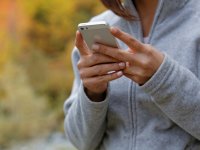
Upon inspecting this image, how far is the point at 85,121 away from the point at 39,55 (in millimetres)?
4195

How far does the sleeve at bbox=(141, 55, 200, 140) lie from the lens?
4.57 ft

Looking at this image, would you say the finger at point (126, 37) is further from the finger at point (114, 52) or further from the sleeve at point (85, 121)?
the sleeve at point (85, 121)

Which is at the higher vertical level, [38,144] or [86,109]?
[86,109]

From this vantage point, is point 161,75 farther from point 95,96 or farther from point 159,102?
point 95,96

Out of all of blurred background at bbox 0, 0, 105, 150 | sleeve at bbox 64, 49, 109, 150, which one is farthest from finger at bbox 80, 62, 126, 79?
blurred background at bbox 0, 0, 105, 150

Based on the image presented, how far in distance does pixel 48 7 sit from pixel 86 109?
4259 mm

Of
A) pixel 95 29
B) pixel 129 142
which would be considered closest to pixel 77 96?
pixel 129 142

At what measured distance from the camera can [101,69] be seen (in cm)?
143

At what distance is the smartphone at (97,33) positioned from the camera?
4.45 ft

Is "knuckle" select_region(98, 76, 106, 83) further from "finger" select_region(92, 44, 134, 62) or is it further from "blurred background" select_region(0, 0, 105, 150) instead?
"blurred background" select_region(0, 0, 105, 150)

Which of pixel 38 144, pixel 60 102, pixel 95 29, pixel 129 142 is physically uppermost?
pixel 95 29

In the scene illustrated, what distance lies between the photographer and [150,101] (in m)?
1.50

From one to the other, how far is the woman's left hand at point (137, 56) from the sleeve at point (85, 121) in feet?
0.57

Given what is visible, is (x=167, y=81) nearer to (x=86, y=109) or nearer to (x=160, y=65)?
(x=160, y=65)
